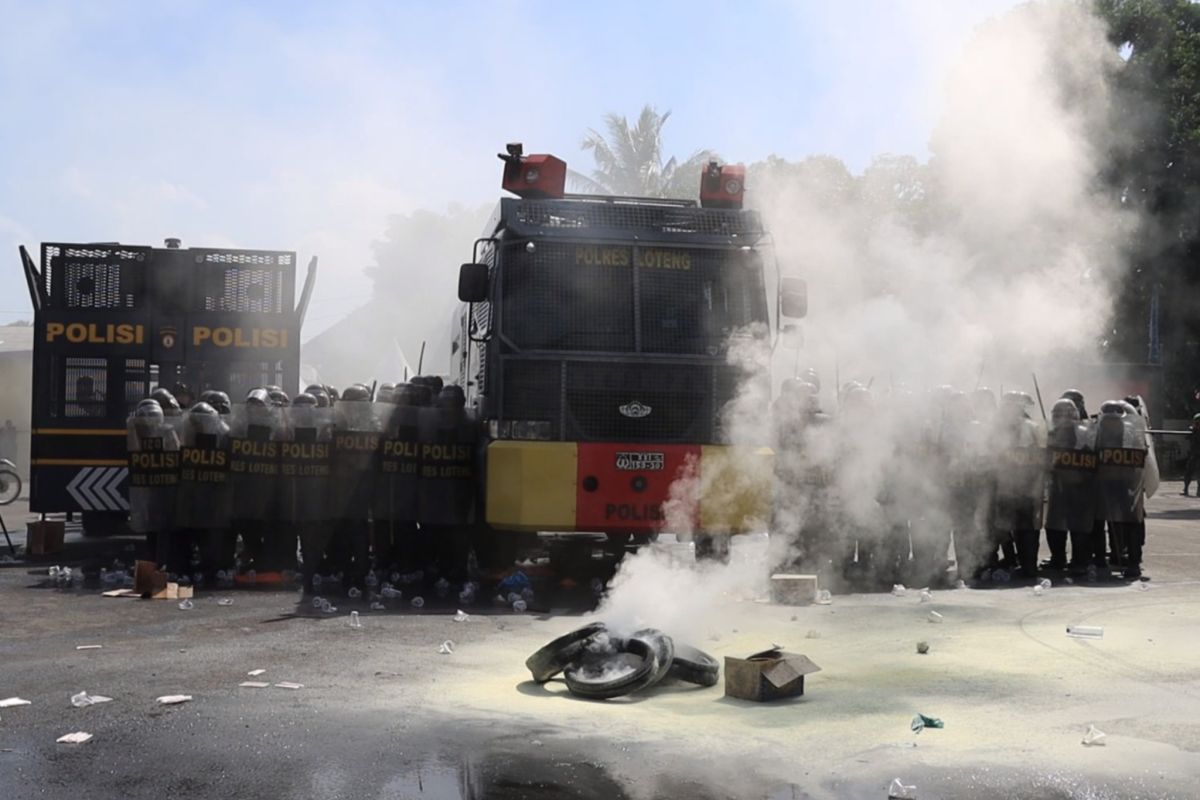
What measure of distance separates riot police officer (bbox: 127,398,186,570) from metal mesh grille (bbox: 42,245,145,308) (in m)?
3.62

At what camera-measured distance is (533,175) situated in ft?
39.3

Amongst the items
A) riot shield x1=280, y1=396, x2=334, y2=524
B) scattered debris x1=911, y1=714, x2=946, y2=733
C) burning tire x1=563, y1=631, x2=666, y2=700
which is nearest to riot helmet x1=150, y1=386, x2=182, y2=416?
riot shield x1=280, y1=396, x2=334, y2=524

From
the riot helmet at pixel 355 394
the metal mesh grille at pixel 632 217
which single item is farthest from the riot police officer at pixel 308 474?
the metal mesh grille at pixel 632 217

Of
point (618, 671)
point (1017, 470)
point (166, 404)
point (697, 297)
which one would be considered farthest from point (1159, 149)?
point (618, 671)

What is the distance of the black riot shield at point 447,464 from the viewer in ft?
40.2

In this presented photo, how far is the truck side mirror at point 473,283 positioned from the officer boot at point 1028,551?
19.6ft

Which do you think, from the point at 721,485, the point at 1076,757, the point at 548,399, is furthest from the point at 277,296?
the point at 1076,757

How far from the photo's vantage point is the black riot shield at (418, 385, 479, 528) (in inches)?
483

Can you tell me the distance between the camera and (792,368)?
49.3ft

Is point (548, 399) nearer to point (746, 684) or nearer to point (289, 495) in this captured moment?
point (289, 495)

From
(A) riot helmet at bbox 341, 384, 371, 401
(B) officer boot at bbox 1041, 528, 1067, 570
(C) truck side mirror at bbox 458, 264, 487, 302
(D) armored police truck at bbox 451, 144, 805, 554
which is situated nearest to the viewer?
(D) armored police truck at bbox 451, 144, 805, 554

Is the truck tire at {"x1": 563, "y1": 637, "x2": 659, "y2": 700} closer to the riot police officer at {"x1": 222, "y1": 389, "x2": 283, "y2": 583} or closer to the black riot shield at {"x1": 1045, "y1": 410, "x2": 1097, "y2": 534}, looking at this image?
the riot police officer at {"x1": 222, "y1": 389, "x2": 283, "y2": 583}

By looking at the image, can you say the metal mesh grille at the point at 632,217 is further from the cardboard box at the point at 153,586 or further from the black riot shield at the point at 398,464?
the cardboard box at the point at 153,586

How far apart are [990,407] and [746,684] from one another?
6876mm
